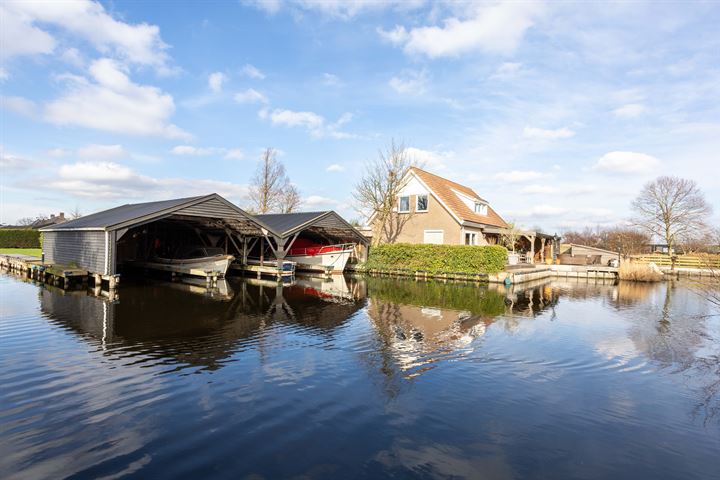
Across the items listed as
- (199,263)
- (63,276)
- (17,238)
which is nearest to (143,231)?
(199,263)

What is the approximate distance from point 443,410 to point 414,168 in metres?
28.5

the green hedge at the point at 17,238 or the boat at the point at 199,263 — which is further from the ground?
the green hedge at the point at 17,238

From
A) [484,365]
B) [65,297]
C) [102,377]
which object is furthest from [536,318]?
[65,297]

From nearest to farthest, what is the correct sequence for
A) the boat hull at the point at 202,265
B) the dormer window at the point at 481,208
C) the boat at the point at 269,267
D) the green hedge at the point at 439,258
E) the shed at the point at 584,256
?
the boat hull at the point at 202,265 < the boat at the point at 269,267 < the green hedge at the point at 439,258 < the dormer window at the point at 481,208 < the shed at the point at 584,256

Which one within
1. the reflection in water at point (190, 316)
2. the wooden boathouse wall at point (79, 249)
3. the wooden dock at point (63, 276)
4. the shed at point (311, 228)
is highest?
the shed at point (311, 228)

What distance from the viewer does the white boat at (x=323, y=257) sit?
27.7m

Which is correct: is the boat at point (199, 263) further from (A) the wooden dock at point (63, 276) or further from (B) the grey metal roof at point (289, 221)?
(A) the wooden dock at point (63, 276)

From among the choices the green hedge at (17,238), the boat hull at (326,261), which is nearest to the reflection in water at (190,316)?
the boat hull at (326,261)

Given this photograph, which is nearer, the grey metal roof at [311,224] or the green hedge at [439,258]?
the grey metal roof at [311,224]

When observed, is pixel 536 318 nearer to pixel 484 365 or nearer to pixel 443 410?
pixel 484 365

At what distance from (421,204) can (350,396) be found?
2678cm

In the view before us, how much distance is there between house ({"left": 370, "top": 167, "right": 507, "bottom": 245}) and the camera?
30531 millimetres

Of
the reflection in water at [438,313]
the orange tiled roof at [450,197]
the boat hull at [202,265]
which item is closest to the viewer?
the reflection in water at [438,313]

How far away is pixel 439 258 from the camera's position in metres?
27.1
